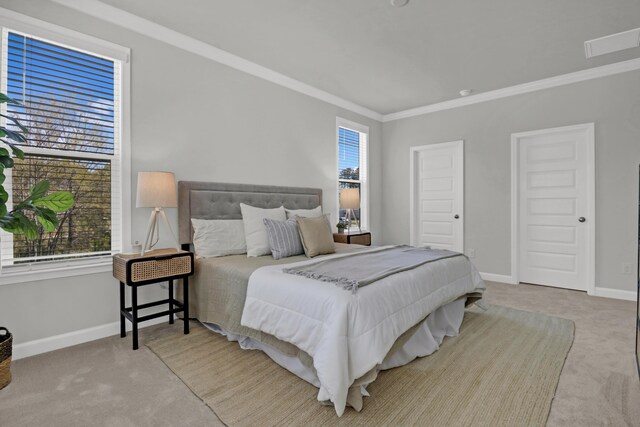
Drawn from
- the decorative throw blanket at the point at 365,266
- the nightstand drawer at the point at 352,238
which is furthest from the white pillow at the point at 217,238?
the nightstand drawer at the point at 352,238

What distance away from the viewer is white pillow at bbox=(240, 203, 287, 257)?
316 cm

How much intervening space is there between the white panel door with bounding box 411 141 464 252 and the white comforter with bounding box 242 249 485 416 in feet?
9.69

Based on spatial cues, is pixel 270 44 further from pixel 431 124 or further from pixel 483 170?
pixel 483 170

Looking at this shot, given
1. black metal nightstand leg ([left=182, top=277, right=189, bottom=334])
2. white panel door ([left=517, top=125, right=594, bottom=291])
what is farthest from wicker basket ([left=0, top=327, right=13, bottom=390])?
white panel door ([left=517, top=125, right=594, bottom=291])

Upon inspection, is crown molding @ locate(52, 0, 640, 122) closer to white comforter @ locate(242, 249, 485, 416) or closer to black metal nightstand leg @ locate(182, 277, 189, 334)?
black metal nightstand leg @ locate(182, 277, 189, 334)

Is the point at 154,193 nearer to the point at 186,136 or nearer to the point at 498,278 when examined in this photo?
the point at 186,136

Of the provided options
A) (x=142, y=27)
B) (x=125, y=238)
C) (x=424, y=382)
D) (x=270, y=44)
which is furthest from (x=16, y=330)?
(x=270, y=44)

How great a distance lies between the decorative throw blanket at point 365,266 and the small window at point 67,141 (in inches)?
66.7

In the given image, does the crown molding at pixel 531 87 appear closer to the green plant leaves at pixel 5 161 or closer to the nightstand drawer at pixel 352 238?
the nightstand drawer at pixel 352 238

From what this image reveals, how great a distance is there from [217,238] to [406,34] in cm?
259

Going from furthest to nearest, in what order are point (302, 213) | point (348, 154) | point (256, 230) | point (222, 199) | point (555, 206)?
1. point (348, 154)
2. point (555, 206)
3. point (302, 213)
4. point (222, 199)
5. point (256, 230)

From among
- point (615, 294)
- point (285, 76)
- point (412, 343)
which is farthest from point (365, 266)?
point (615, 294)

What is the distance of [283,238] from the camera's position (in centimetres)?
313

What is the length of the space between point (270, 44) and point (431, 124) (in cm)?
305
